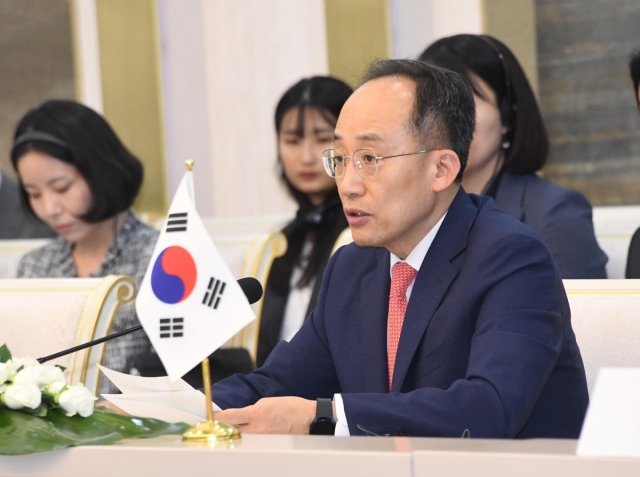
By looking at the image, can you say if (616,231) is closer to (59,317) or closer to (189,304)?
(59,317)

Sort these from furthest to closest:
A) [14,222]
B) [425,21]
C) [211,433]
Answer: [14,222] < [425,21] < [211,433]

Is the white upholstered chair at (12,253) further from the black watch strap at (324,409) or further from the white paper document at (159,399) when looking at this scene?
the black watch strap at (324,409)

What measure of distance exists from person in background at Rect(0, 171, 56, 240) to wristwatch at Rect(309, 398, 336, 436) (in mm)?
3551

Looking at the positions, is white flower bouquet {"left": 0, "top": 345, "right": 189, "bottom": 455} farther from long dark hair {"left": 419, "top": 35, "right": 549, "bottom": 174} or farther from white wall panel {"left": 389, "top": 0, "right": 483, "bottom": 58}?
white wall panel {"left": 389, "top": 0, "right": 483, "bottom": 58}

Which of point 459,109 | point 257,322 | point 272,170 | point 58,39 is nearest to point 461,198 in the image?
point 459,109

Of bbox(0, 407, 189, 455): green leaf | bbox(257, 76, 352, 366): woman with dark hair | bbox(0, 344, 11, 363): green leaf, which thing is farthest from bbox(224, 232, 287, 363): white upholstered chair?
bbox(0, 407, 189, 455): green leaf

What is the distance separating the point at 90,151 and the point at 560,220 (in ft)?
5.70

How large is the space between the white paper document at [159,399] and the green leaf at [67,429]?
7cm

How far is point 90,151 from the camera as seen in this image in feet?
11.5

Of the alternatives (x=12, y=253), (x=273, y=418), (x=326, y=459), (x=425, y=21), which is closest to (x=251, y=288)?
(x=273, y=418)

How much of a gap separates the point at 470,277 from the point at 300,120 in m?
1.87

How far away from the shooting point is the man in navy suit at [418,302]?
5.23 feet

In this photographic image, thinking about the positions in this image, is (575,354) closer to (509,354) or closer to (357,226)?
(509,354)

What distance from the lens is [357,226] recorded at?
1915mm
